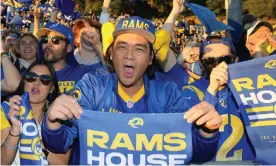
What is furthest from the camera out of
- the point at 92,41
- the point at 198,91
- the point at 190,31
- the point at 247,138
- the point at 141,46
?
the point at 190,31

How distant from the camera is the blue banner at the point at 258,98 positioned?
3.85 meters

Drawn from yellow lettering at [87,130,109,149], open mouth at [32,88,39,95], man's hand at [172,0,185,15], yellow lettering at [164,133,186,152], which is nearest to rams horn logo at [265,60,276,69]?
yellow lettering at [164,133,186,152]

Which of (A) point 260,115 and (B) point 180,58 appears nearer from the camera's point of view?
(A) point 260,115

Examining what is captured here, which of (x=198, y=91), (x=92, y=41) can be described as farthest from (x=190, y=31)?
(x=198, y=91)

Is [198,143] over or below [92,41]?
below

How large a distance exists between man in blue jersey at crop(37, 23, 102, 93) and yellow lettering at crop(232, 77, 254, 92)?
7.37 ft

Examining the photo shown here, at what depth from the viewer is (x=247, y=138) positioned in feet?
13.4

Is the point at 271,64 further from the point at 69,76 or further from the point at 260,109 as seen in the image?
the point at 69,76

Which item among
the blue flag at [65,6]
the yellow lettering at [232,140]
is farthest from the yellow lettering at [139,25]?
the blue flag at [65,6]

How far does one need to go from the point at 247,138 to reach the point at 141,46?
3.63 feet

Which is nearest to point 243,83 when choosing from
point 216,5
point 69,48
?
point 69,48

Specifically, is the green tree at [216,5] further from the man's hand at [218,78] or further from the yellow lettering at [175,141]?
the yellow lettering at [175,141]

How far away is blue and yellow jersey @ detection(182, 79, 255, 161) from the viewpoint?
4008 mm

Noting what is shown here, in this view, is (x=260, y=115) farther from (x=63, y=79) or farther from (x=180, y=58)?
(x=63, y=79)
